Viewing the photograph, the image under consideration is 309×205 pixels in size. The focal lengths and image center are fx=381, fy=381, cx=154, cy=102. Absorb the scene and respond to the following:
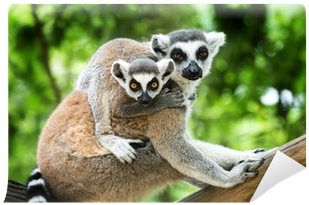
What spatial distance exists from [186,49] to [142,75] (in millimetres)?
413

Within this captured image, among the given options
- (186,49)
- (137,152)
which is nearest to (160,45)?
(186,49)

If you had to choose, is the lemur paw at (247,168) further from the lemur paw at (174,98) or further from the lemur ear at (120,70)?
the lemur ear at (120,70)

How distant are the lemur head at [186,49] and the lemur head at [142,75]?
6.1 inches

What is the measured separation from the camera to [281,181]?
2.74 meters

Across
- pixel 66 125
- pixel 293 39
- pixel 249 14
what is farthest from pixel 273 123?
pixel 66 125

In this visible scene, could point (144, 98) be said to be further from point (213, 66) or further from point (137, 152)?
point (213, 66)

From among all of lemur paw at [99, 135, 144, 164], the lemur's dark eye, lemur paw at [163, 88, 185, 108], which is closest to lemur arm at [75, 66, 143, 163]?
lemur paw at [99, 135, 144, 164]

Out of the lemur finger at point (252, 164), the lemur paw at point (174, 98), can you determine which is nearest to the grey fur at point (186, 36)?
the lemur paw at point (174, 98)

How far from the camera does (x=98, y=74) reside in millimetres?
2779

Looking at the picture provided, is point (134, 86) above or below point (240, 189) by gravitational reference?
above

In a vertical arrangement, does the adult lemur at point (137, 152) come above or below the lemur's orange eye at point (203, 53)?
below

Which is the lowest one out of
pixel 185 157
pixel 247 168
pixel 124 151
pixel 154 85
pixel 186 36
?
pixel 247 168

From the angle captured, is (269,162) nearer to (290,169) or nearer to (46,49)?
(290,169)

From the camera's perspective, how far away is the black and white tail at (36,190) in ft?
8.22
